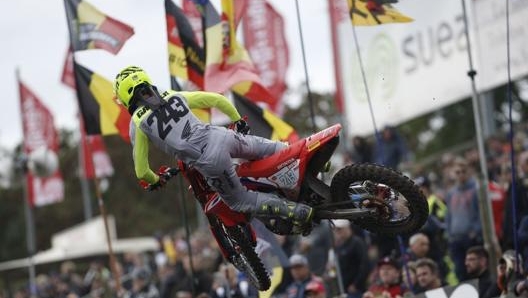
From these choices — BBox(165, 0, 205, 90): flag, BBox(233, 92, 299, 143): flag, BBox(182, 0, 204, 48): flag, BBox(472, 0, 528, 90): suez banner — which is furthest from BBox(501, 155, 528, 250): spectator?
BBox(472, 0, 528, 90): suez banner

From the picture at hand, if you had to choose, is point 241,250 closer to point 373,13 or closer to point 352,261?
point 373,13

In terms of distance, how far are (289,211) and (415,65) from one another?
11.6 m

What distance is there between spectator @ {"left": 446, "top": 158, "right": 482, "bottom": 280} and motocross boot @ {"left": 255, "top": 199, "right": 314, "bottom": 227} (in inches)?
173

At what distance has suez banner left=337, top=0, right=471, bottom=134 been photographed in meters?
20.2

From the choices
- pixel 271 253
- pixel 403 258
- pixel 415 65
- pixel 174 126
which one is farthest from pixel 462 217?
pixel 415 65

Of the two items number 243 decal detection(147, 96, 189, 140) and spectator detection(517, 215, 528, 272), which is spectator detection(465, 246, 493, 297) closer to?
spectator detection(517, 215, 528, 272)

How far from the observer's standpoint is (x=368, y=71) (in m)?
21.0

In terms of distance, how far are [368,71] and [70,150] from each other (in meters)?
39.6

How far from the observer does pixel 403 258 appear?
43.3ft

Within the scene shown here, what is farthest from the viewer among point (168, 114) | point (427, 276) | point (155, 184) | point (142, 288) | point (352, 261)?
point (142, 288)

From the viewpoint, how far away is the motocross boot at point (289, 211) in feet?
33.8

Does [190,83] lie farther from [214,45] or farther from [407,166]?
Result: [407,166]

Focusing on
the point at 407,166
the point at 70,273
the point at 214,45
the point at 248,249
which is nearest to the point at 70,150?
the point at 70,273

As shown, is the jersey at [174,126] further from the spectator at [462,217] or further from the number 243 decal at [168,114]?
the spectator at [462,217]
